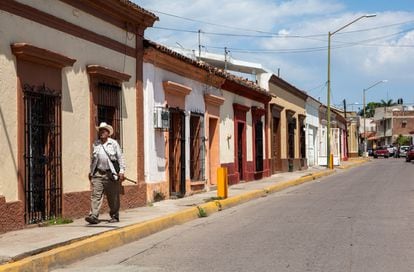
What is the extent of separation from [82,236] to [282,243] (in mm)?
3091

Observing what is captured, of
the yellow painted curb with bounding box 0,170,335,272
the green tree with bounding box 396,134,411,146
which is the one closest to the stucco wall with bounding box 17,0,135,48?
the yellow painted curb with bounding box 0,170,335,272

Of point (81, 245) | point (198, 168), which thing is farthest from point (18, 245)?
point (198, 168)

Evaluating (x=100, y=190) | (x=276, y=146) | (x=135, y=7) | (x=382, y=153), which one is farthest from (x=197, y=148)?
(x=382, y=153)

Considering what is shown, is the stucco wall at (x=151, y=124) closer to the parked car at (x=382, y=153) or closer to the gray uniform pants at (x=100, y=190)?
the gray uniform pants at (x=100, y=190)

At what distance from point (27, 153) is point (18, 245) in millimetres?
2400

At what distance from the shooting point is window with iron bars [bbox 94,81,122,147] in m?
13.2

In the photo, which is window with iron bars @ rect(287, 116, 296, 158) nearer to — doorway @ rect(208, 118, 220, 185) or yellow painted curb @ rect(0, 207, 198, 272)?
doorway @ rect(208, 118, 220, 185)

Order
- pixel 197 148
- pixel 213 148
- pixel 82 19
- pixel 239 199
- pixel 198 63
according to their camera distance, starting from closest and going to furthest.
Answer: pixel 82 19, pixel 239 199, pixel 198 63, pixel 197 148, pixel 213 148

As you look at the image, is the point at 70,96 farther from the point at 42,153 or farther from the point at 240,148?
the point at 240,148

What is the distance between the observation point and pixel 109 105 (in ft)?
45.1

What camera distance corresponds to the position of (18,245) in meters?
8.58

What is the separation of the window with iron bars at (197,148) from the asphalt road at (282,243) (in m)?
4.49

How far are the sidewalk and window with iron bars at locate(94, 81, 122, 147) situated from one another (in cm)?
197

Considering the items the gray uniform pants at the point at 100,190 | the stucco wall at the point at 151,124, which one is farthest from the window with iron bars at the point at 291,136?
the gray uniform pants at the point at 100,190
